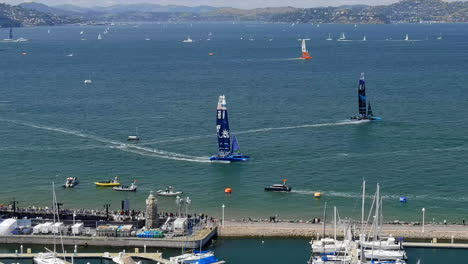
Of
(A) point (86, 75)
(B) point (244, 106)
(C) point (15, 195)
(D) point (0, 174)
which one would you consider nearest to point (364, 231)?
(C) point (15, 195)

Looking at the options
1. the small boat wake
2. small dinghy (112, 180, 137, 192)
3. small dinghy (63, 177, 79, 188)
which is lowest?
small dinghy (112, 180, 137, 192)

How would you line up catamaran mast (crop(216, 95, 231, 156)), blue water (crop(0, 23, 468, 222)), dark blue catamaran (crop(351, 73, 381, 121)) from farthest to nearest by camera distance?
dark blue catamaran (crop(351, 73, 381, 121)) < catamaran mast (crop(216, 95, 231, 156)) < blue water (crop(0, 23, 468, 222))

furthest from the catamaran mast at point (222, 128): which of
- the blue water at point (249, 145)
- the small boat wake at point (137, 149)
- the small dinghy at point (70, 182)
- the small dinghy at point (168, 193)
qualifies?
the small dinghy at point (70, 182)

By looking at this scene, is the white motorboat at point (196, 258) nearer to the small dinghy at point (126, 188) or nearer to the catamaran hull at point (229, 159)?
the small dinghy at point (126, 188)

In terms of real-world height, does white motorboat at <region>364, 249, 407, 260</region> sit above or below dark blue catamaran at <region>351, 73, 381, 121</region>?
below

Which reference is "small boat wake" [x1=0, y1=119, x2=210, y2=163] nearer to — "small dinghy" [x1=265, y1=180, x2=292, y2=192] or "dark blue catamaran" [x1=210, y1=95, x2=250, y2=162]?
"dark blue catamaran" [x1=210, y1=95, x2=250, y2=162]

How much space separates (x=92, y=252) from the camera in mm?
65812

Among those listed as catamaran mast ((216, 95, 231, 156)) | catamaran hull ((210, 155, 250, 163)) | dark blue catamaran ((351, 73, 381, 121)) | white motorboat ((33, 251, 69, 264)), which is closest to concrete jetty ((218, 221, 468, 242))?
white motorboat ((33, 251, 69, 264))

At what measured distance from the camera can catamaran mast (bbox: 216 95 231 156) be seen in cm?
9644

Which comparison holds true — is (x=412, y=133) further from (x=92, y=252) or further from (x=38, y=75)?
(x=38, y=75)

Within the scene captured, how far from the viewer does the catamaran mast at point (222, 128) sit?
96.4 m

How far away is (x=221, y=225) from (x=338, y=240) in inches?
406

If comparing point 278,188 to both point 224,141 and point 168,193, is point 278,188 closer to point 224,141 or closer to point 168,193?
point 168,193

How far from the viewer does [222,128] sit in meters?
96.6
